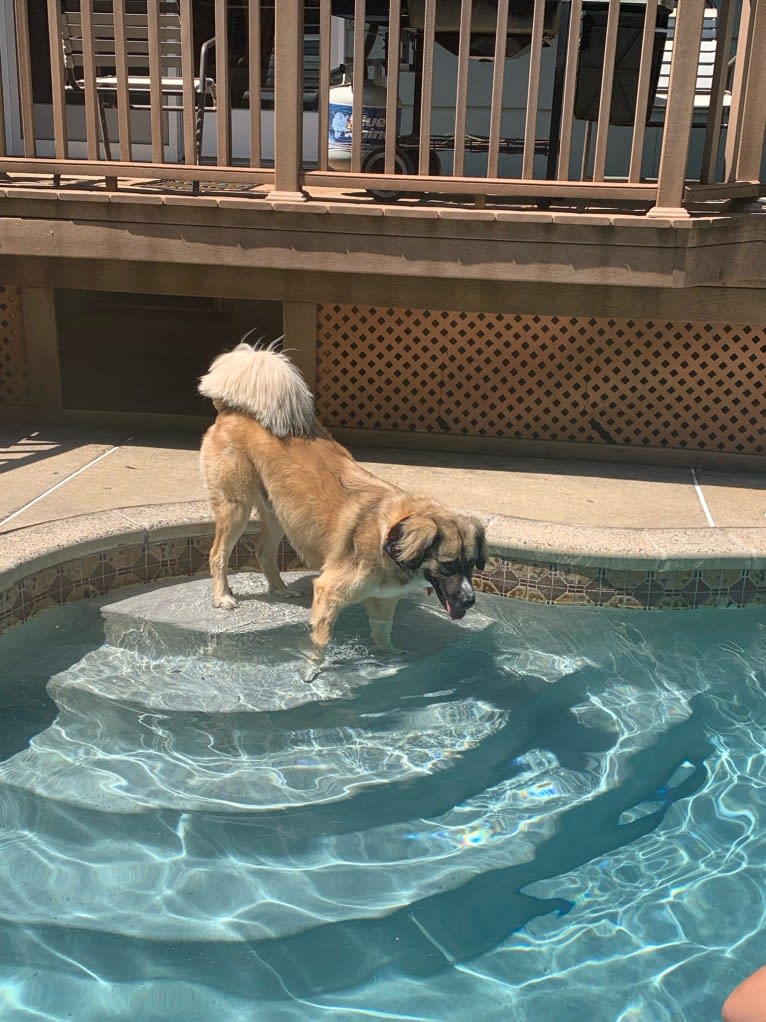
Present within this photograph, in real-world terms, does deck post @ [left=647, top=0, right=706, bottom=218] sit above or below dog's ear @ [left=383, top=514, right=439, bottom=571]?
above

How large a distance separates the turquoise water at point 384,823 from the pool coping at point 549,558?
22cm

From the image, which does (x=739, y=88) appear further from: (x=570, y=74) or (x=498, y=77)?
(x=498, y=77)

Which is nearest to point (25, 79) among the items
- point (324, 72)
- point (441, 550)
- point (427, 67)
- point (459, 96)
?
point (324, 72)

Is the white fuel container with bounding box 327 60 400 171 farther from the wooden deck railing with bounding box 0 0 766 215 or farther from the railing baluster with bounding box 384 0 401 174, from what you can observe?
the railing baluster with bounding box 384 0 401 174

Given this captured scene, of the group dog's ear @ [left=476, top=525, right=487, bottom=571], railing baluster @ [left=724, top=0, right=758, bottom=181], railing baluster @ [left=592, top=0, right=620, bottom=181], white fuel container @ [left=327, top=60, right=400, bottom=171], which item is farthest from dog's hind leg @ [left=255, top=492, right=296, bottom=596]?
railing baluster @ [left=724, top=0, right=758, bottom=181]

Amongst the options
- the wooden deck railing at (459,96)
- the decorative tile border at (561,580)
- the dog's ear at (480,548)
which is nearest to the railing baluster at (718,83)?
the wooden deck railing at (459,96)

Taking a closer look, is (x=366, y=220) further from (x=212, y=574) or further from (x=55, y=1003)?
(x=55, y=1003)

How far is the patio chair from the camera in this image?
284 inches

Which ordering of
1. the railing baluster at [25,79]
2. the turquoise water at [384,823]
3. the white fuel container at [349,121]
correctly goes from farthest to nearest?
the white fuel container at [349,121]
the railing baluster at [25,79]
the turquoise water at [384,823]

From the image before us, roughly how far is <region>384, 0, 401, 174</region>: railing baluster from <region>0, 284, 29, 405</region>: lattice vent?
11.0 ft

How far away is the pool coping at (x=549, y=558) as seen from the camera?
17.3 feet

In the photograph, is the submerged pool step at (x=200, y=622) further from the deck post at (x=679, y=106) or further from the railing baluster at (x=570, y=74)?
the deck post at (x=679, y=106)

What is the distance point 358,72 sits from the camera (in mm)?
5750

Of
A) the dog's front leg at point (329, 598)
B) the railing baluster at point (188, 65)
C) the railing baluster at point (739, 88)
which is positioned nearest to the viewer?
the dog's front leg at point (329, 598)
